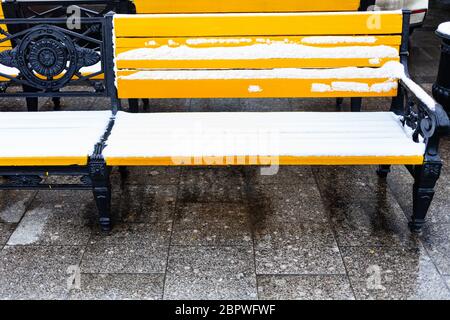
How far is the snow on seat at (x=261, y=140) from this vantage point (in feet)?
11.5

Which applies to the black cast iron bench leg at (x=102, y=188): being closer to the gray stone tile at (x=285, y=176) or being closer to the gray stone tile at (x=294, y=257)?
the gray stone tile at (x=294, y=257)

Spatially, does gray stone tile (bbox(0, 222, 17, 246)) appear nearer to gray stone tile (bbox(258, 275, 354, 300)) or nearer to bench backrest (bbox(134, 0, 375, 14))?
gray stone tile (bbox(258, 275, 354, 300))

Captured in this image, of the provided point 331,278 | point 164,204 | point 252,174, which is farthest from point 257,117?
point 331,278

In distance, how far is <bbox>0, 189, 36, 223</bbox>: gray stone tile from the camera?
395 centimetres

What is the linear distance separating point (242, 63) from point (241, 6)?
5.74ft

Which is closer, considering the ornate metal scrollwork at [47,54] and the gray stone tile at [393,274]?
the gray stone tile at [393,274]

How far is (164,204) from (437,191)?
2.16 metres

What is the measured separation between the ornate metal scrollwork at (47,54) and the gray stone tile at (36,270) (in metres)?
1.29

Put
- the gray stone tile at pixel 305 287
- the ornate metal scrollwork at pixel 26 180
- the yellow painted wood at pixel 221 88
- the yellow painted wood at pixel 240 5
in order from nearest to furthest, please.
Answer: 1. the gray stone tile at pixel 305 287
2. the ornate metal scrollwork at pixel 26 180
3. the yellow painted wood at pixel 221 88
4. the yellow painted wood at pixel 240 5

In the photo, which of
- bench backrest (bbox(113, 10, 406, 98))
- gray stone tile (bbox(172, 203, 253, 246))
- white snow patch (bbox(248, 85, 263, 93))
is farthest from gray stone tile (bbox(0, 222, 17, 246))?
white snow patch (bbox(248, 85, 263, 93))

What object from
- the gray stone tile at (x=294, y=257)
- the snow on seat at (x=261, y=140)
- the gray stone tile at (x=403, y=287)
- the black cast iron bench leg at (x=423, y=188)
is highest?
the snow on seat at (x=261, y=140)

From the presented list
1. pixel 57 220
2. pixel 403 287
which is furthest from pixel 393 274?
pixel 57 220

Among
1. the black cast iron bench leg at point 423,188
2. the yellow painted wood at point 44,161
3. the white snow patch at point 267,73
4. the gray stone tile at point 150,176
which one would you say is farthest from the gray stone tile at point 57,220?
the black cast iron bench leg at point 423,188
